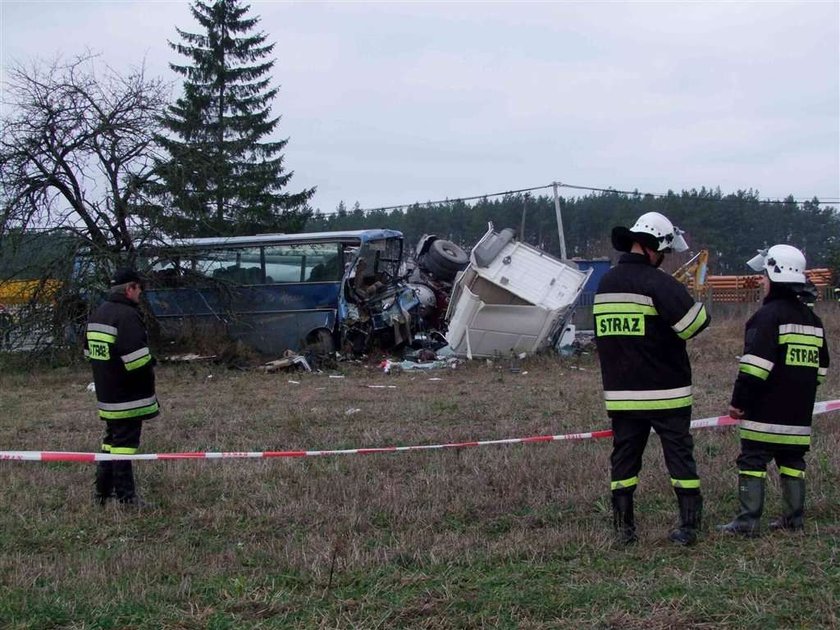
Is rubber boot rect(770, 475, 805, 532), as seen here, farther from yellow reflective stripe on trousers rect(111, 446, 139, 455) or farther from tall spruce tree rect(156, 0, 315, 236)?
tall spruce tree rect(156, 0, 315, 236)

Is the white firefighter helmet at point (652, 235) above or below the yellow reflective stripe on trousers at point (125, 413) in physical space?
above

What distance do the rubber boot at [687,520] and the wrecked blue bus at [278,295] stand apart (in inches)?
475

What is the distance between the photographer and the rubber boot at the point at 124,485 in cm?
584

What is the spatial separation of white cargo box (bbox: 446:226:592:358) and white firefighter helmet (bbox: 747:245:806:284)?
10866mm

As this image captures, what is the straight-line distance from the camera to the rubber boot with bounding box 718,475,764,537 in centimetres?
478

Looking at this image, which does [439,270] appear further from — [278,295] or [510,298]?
[278,295]

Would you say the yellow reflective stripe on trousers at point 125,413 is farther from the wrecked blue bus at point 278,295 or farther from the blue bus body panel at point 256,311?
the blue bus body panel at point 256,311

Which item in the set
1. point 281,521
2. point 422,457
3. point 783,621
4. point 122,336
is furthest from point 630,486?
point 122,336

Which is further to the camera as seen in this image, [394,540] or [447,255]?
[447,255]

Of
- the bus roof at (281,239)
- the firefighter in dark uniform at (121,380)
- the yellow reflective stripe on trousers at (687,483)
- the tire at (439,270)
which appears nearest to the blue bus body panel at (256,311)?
the bus roof at (281,239)

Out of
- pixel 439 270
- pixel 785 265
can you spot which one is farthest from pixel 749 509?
pixel 439 270

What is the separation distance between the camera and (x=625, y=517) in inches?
187

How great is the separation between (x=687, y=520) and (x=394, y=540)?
5.10 feet

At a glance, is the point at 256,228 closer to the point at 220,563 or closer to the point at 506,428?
the point at 506,428
